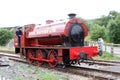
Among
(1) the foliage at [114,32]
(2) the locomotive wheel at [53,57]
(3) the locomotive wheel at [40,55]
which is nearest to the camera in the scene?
(2) the locomotive wheel at [53,57]

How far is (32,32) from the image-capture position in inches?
770

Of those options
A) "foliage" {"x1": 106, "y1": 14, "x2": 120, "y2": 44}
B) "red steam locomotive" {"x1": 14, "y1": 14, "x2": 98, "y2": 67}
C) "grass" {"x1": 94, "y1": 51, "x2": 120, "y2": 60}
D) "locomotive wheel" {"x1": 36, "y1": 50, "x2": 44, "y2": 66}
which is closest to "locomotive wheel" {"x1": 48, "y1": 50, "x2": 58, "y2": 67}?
"red steam locomotive" {"x1": 14, "y1": 14, "x2": 98, "y2": 67}

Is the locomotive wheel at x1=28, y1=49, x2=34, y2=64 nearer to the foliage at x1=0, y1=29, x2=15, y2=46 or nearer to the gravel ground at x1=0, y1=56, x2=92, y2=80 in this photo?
the gravel ground at x1=0, y1=56, x2=92, y2=80

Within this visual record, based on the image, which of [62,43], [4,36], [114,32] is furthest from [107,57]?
[4,36]

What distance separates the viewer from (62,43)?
1595 centimetres

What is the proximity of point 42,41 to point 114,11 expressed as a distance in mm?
57841

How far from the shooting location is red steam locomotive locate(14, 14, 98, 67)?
50.3 feet

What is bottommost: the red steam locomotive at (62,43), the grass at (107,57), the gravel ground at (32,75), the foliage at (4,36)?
the gravel ground at (32,75)

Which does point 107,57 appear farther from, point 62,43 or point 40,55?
point 62,43

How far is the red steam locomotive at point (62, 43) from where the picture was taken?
15.3 metres

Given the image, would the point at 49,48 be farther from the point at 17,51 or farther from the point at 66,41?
the point at 17,51

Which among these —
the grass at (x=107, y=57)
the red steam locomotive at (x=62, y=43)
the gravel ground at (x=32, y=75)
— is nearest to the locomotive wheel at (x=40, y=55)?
the red steam locomotive at (x=62, y=43)

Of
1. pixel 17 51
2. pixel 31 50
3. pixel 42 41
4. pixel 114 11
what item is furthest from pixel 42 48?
pixel 114 11

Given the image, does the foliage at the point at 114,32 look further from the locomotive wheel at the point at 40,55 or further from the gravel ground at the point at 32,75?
the gravel ground at the point at 32,75
